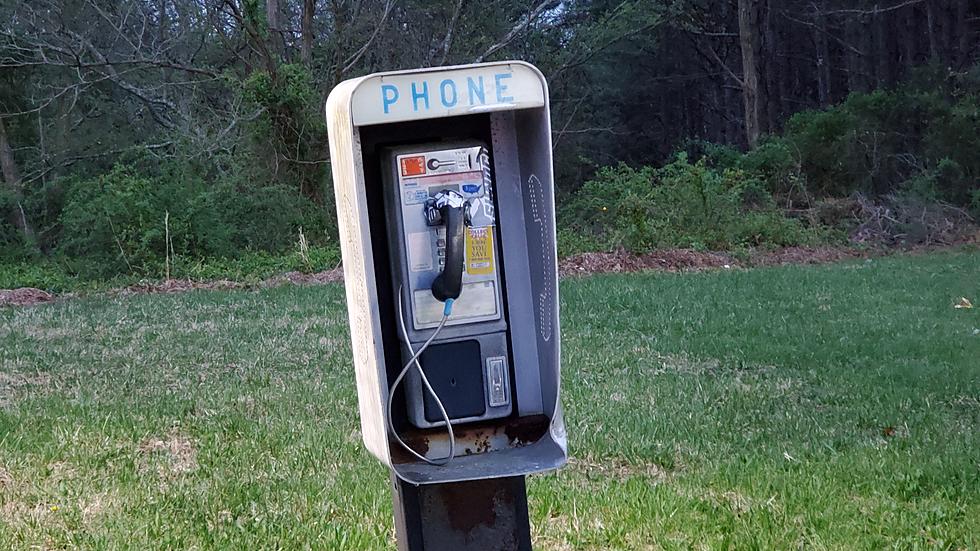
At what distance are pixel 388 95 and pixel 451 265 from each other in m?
0.48

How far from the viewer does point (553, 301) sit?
3.08 meters

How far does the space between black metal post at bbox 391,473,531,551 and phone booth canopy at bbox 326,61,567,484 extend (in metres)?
0.06

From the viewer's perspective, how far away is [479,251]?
2928 millimetres

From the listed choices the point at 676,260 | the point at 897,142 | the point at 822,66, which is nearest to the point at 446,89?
the point at 676,260

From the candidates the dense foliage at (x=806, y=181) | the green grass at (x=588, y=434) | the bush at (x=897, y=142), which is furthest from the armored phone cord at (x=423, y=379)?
the bush at (x=897, y=142)

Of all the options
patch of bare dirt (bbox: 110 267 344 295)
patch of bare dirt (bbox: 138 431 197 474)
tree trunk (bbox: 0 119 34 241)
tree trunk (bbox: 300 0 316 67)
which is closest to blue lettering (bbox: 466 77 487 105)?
patch of bare dirt (bbox: 138 431 197 474)

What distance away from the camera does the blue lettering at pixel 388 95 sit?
2.74m

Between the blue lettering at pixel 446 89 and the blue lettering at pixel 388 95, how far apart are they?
12cm

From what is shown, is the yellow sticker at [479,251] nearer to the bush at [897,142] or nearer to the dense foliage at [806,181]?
the dense foliage at [806,181]

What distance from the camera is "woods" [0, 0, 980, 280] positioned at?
65.0 ft

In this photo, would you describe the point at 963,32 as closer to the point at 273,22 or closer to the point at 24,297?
the point at 273,22

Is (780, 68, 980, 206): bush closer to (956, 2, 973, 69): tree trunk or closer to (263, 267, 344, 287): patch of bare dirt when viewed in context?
(956, 2, 973, 69): tree trunk

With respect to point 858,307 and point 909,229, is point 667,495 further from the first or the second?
point 909,229

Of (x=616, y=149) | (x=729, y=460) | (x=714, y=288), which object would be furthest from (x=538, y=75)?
(x=616, y=149)
